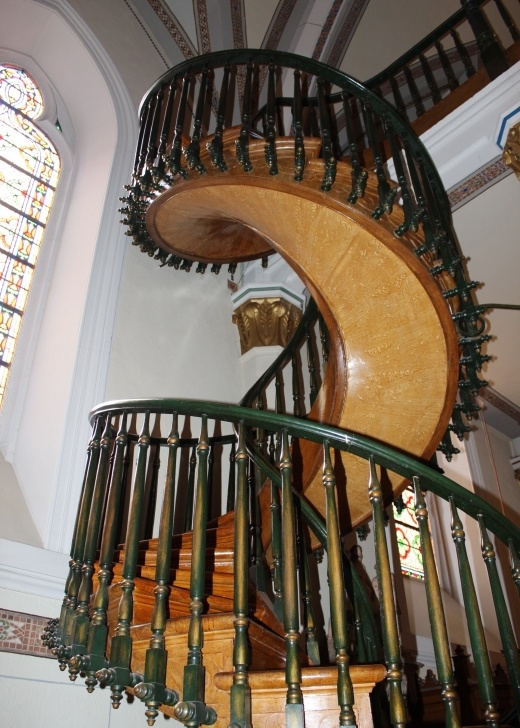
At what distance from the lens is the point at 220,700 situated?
1.65 m

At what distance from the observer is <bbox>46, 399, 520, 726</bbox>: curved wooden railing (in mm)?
1500

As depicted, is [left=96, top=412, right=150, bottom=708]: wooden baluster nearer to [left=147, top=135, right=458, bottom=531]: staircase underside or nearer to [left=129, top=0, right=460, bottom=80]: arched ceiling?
[left=147, top=135, right=458, bottom=531]: staircase underside

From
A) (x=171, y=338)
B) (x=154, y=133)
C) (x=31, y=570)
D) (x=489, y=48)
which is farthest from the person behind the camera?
(x=171, y=338)

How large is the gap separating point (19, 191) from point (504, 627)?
4.13 metres

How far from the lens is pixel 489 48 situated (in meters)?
3.55

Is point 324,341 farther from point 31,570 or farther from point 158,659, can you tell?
point 158,659

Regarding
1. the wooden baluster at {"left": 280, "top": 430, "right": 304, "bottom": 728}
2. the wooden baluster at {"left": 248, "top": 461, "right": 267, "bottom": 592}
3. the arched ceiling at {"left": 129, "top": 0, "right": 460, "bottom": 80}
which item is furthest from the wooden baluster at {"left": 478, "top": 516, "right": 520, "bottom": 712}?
the arched ceiling at {"left": 129, "top": 0, "right": 460, "bottom": 80}

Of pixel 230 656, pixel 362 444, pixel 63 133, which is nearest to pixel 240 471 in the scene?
pixel 362 444

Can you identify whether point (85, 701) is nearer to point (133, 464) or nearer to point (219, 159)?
point (133, 464)

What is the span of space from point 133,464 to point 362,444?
1.89 m

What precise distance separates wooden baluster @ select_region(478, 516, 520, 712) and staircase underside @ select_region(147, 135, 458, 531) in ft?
3.22

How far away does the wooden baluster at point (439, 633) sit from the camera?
1427 mm

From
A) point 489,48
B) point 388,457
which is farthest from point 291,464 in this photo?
point 489,48

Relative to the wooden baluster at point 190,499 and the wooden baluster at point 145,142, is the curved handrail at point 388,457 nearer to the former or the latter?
the wooden baluster at point 190,499
